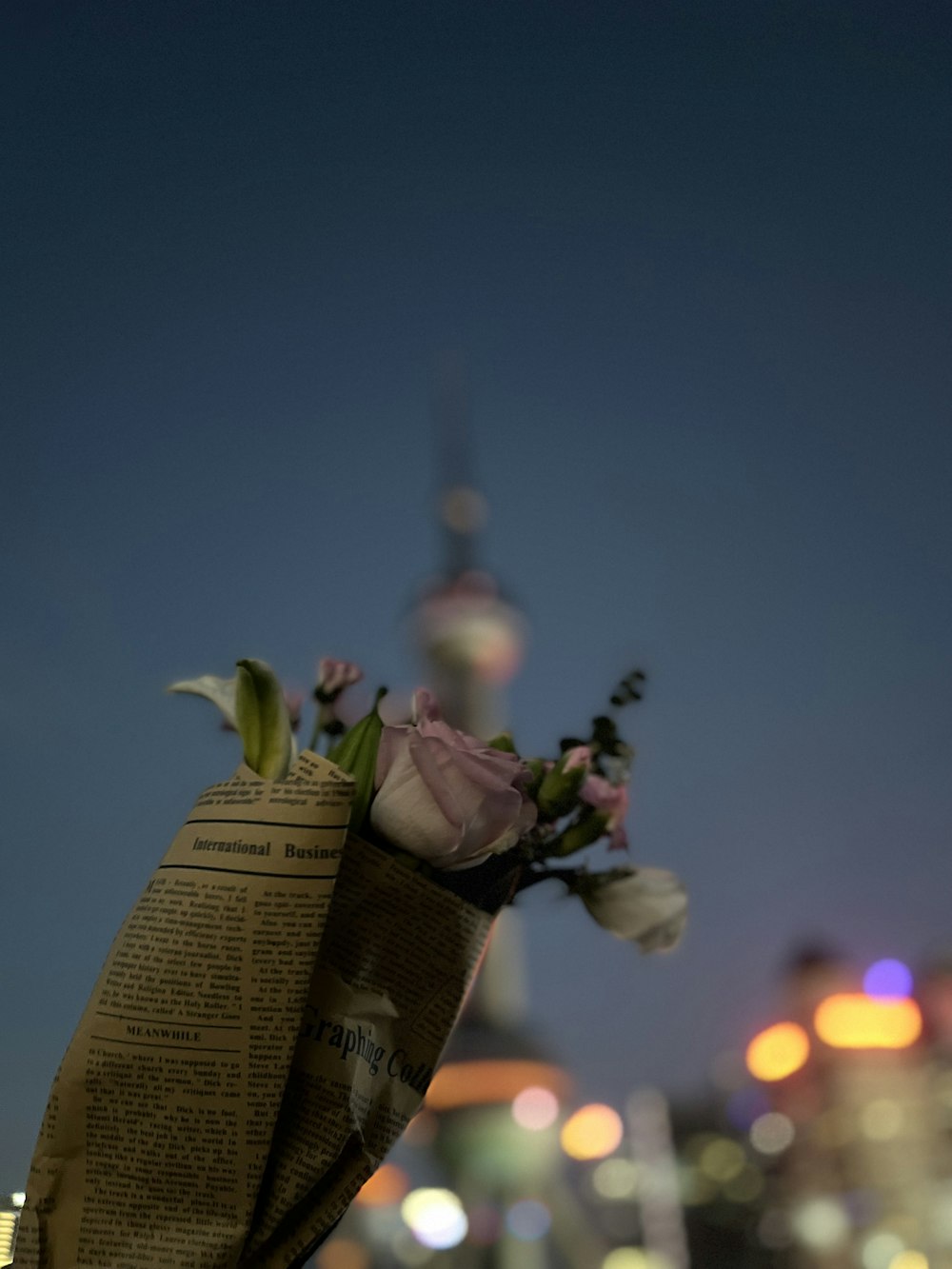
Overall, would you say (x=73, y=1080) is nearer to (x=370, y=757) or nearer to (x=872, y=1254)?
(x=370, y=757)

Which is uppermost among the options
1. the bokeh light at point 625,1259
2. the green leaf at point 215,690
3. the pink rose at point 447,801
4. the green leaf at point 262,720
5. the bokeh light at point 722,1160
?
the bokeh light at point 722,1160

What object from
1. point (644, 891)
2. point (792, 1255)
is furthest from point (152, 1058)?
point (792, 1255)

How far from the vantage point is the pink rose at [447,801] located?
77 centimetres

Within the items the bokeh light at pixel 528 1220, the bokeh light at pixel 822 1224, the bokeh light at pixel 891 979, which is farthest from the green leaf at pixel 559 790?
the bokeh light at pixel 528 1220

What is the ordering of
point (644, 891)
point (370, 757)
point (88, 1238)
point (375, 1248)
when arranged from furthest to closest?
point (375, 1248) < point (644, 891) < point (370, 757) < point (88, 1238)

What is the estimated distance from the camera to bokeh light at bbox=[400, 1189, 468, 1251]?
12.0 metres

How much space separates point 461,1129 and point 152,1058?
24454 millimetres

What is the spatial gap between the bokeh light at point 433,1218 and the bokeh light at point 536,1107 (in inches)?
345

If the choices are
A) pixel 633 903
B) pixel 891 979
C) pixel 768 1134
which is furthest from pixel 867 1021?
pixel 633 903

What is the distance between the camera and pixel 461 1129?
23.1 m

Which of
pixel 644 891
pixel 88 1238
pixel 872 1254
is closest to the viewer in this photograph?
pixel 88 1238

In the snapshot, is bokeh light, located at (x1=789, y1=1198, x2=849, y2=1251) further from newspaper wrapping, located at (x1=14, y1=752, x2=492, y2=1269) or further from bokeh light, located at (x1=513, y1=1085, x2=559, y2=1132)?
newspaper wrapping, located at (x1=14, y1=752, x2=492, y2=1269)

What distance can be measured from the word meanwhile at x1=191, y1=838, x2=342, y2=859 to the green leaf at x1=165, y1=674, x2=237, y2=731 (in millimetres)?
165

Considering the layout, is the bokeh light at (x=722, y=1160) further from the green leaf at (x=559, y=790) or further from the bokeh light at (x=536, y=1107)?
the green leaf at (x=559, y=790)
